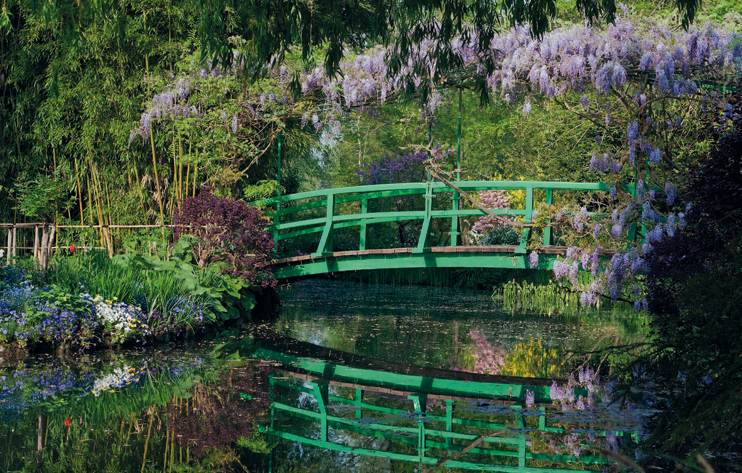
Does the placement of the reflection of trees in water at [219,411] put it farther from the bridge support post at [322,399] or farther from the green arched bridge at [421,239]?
the green arched bridge at [421,239]

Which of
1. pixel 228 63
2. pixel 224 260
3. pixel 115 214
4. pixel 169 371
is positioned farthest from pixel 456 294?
pixel 228 63

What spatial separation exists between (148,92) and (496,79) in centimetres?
389

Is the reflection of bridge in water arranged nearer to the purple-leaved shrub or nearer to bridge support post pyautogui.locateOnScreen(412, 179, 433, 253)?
bridge support post pyautogui.locateOnScreen(412, 179, 433, 253)

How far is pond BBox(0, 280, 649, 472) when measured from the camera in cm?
360

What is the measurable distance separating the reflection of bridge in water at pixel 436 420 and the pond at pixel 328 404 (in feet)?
0.04

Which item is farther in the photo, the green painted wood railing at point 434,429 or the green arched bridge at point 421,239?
the green arched bridge at point 421,239

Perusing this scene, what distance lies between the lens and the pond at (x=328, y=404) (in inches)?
142

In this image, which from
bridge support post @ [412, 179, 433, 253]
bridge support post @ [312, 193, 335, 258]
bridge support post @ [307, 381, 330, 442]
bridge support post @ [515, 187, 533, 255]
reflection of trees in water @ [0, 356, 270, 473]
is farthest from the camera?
bridge support post @ [312, 193, 335, 258]

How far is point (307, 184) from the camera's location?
2194 cm

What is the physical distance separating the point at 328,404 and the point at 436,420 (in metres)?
0.71

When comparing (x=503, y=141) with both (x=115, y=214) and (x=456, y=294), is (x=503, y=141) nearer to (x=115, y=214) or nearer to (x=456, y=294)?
(x=456, y=294)

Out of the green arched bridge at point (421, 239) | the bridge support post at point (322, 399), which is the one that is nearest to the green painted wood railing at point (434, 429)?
the bridge support post at point (322, 399)

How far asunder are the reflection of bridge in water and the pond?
12 mm

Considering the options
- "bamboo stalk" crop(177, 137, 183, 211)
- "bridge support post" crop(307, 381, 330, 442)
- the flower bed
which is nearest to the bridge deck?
the flower bed
